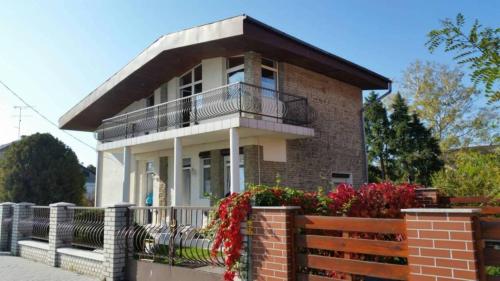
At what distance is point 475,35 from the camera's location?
2137mm

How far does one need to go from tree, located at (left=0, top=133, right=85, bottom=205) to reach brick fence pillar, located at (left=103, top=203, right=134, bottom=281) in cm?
1040

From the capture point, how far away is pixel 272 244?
15.6 ft

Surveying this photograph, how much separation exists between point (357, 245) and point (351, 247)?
74mm

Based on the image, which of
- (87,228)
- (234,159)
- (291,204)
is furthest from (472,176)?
(87,228)

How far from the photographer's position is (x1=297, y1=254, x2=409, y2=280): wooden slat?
362cm

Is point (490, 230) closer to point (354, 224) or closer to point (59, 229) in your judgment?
point (354, 224)

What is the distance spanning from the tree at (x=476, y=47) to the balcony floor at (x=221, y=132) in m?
8.89

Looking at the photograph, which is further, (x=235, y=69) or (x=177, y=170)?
(x=235, y=69)

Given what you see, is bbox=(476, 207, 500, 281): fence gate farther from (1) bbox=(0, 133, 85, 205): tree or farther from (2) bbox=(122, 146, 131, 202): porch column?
(1) bbox=(0, 133, 85, 205): tree

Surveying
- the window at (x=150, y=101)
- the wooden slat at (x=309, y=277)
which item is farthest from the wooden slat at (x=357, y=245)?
the window at (x=150, y=101)

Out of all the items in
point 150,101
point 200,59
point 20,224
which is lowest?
point 20,224

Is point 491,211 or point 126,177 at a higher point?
point 126,177

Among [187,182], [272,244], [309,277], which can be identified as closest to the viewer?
[309,277]

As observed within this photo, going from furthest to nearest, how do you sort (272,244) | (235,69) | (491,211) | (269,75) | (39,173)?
(39,173) → (235,69) → (269,75) → (491,211) → (272,244)
